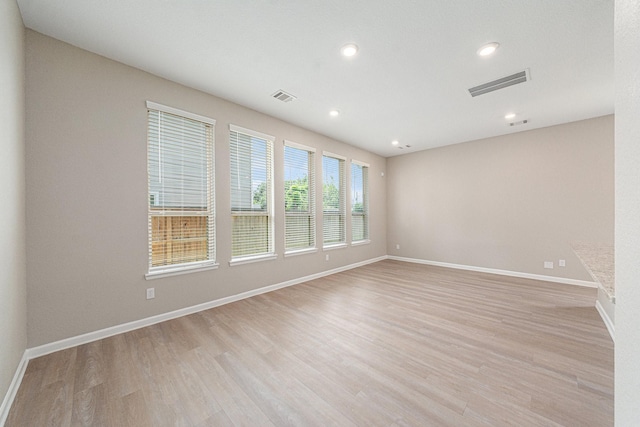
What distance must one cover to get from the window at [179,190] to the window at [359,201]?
3.35m

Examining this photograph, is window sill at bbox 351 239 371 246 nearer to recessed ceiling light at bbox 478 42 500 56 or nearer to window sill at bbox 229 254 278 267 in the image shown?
window sill at bbox 229 254 278 267

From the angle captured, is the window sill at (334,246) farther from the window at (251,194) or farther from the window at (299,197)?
the window at (251,194)

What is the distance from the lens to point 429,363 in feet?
6.46

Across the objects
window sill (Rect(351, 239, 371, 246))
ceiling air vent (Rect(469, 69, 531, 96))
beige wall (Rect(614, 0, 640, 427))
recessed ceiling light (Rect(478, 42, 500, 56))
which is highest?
recessed ceiling light (Rect(478, 42, 500, 56))

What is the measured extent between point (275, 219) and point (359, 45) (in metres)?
2.65

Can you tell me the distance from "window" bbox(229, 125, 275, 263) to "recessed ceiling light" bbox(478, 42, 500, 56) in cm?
287

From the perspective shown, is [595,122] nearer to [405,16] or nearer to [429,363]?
[405,16]

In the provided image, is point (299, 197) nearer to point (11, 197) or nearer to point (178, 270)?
point (178, 270)

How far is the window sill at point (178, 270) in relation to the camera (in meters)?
2.72

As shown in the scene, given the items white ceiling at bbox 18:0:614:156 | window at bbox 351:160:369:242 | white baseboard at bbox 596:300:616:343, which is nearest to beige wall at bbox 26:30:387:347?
white ceiling at bbox 18:0:614:156

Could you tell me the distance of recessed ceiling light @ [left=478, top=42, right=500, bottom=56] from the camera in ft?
7.39

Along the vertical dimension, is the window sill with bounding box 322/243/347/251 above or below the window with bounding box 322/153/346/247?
below

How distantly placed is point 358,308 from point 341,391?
5.02ft

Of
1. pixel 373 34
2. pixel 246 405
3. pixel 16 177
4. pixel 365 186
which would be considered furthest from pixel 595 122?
pixel 16 177
